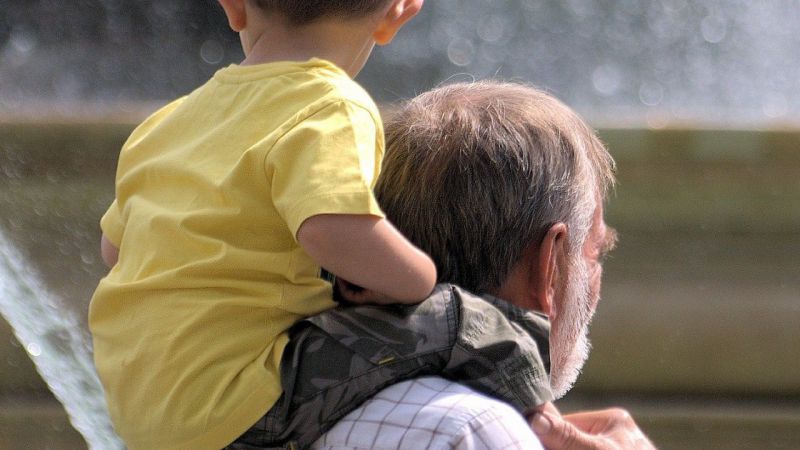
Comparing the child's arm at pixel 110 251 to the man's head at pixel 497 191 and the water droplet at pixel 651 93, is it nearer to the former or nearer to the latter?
the man's head at pixel 497 191

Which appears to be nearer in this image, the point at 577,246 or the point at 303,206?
the point at 303,206

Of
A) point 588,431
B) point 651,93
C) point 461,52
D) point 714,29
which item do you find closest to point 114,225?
→ point 588,431

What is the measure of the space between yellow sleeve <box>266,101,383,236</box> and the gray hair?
29 centimetres

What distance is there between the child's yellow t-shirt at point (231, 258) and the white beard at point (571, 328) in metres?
0.51

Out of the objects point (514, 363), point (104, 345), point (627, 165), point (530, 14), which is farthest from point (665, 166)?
point (530, 14)

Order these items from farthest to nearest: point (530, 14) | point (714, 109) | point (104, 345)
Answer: point (530, 14), point (714, 109), point (104, 345)

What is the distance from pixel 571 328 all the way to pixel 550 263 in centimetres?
20

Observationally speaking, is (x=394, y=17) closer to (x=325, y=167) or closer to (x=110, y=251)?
(x=325, y=167)

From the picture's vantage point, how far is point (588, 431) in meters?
2.46

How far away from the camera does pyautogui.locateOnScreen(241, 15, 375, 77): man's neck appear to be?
2.01 metres

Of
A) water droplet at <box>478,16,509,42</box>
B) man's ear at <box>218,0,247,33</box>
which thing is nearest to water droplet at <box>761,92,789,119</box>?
water droplet at <box>478,16,509,42</box>

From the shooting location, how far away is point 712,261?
3.73 meters

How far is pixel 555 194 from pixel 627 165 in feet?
5.01

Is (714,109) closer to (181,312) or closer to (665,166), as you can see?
(665,166)
